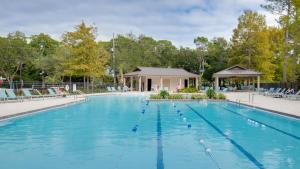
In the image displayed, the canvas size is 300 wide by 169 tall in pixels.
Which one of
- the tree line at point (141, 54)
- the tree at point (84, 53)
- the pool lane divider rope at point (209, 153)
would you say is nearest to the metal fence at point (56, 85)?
the tree line at point (141, 54)

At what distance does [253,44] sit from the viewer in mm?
49625

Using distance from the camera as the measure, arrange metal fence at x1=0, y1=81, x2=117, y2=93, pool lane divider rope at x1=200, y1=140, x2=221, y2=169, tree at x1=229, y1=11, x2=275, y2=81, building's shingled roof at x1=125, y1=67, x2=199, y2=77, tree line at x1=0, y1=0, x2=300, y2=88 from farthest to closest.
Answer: tree at x1=229, y1=11, x2=275, y2=81
building's shingled roof at x1=125, y1=67, x2=199, y2=77
tree line at x1=0, y1=0, x2=300, y2=88
metal fence at x1=0, y1=81, x2=117, y2=93
pool lane divider rope at x1=200, y1=140, x2=221, y2=169

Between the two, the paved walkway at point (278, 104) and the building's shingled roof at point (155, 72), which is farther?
the building's shingled roof at point (155, 72)

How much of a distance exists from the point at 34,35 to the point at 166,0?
39858mm

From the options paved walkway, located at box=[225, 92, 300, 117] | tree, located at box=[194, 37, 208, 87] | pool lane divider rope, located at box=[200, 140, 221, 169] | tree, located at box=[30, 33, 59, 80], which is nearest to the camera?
pool lane divider rope, located at box=[200, 140, 221, 169]

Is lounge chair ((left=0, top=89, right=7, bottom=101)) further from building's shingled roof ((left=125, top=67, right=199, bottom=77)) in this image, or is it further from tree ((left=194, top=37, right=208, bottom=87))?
tree ((left=194, top=37, right=208, bottom=87))

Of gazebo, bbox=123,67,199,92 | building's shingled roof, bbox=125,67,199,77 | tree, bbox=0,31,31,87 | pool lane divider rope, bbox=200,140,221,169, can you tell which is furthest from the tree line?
pool lane divider rope, bbox=200,140,221,169

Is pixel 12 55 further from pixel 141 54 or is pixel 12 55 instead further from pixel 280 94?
pixel 280 94

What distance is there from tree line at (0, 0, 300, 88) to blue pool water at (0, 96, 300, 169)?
19.0 metres

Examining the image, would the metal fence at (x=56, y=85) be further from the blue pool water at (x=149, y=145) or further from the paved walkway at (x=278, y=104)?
the paved walkway at (x=278, y=104)

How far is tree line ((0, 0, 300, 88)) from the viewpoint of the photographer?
1578 inches

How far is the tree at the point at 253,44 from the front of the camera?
49.0 m

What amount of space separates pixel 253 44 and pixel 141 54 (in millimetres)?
18282

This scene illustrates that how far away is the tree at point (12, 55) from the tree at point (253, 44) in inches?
1134
